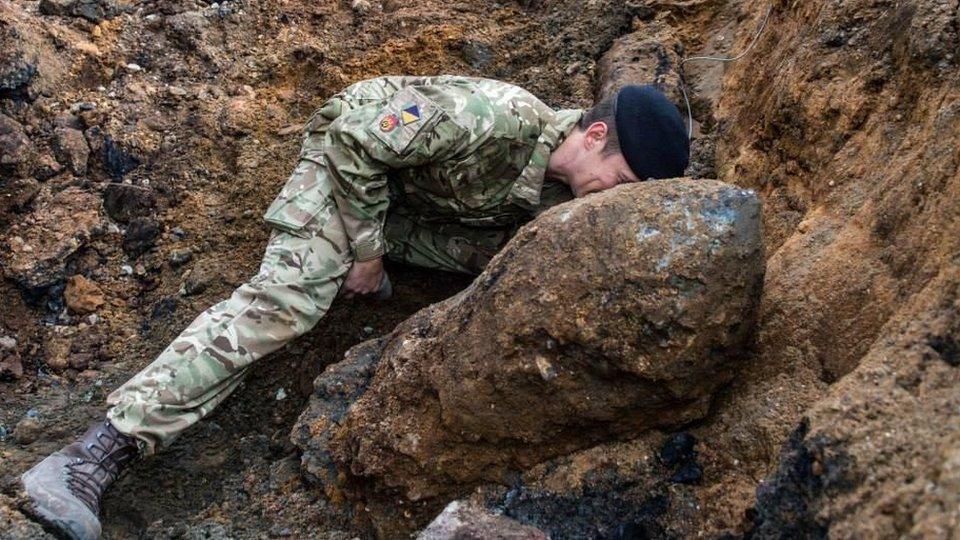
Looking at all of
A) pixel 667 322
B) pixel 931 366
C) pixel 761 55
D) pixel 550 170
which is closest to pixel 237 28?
pixel 550 170

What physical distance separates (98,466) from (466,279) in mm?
1397

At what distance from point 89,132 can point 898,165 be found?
10.1 feet

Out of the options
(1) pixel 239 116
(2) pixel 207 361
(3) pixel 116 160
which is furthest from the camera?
(1) pixel 239 116

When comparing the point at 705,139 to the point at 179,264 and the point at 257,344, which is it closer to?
the point at 257,344

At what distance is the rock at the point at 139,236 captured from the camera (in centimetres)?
345

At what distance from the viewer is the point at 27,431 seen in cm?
279

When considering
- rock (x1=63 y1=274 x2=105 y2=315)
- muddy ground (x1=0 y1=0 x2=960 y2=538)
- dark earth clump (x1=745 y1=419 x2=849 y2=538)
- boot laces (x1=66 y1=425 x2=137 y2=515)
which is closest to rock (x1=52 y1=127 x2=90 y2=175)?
muddy ground (x1=0 y1=0 x2=960 y2=538)

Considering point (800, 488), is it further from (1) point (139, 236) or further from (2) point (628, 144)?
(1) point (139, 236)

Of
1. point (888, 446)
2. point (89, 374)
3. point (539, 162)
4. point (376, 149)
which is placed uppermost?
point (888, 446)

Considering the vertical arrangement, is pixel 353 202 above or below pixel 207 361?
above

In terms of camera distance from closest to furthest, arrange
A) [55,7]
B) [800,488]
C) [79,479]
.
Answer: [800,488], [79,479], [55,7]

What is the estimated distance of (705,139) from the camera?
3.31m

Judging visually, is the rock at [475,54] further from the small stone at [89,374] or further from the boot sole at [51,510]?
the boot sole at [51,510]

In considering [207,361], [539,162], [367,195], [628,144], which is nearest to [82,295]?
[207,361]
